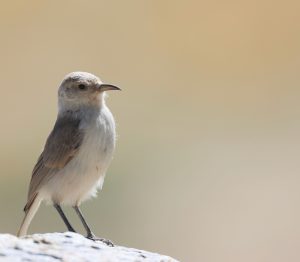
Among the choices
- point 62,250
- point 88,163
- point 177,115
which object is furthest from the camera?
point 177,115

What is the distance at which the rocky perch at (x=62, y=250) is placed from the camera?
25.5 ft

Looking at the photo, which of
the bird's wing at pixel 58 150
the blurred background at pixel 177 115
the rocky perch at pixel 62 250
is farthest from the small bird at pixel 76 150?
the blurred background at pixel 177 115

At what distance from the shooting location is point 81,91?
35.3 feet

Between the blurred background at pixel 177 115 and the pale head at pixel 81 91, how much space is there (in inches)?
295

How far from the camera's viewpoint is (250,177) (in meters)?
22.5

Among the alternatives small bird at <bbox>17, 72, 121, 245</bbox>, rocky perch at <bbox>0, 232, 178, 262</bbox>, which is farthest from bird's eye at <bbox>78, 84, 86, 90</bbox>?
rocky perch at <bbox>0, 232, 178, 262</bbox>

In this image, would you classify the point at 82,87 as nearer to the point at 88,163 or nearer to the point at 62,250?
the point at 88,163

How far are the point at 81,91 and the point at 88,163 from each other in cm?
78

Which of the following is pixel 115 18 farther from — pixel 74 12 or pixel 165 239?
pixel 165 239

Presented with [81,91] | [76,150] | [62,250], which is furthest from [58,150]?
[62,250]

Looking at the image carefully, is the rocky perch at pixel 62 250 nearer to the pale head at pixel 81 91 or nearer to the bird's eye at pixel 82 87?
the pale head at pixel 81 91

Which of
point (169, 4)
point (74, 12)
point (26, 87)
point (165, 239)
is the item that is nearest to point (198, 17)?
point (169, 4)

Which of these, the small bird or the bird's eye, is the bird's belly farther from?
the bird's eye

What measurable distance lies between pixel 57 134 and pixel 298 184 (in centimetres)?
1200
